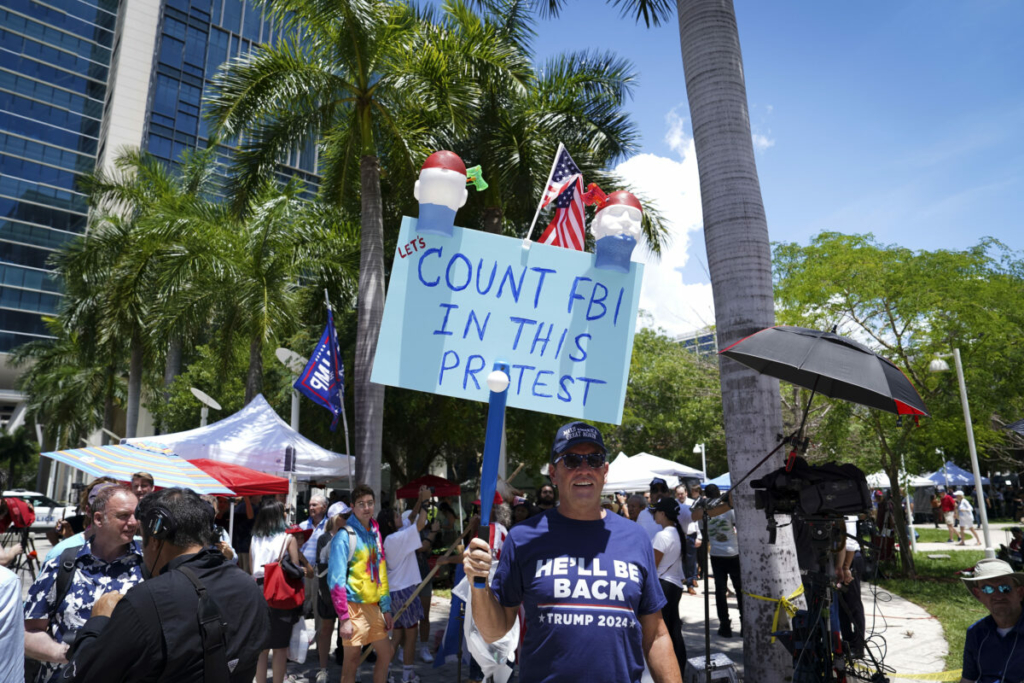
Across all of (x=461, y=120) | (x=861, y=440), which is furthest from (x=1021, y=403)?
(x=461, y=120)

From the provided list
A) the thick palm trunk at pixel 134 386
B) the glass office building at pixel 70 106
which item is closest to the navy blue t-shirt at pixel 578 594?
the thick palm trunk at pixel 134 386

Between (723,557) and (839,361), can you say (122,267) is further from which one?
(839,361)

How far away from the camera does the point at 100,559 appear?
11.3ft

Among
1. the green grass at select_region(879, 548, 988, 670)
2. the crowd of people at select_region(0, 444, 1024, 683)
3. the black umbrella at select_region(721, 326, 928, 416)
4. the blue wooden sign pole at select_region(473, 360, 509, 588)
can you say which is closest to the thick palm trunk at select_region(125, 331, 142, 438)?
the crowd of people at select_region(0, 444, 1024, 683)

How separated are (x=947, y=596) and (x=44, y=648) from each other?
13477 millimetres

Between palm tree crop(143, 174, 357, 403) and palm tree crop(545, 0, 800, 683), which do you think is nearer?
palm tree crop(545, 0, 800, 683)

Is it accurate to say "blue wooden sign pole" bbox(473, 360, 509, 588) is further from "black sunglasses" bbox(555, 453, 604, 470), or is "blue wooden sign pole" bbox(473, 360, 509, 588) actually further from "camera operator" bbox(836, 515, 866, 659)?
"camera operator" bbox(836, 515, 866, 659)

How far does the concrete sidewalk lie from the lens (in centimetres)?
752

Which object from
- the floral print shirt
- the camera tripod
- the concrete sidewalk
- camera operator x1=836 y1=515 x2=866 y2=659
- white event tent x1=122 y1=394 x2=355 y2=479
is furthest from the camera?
white event tent x1=122 y1=394 x2=355 y2=479

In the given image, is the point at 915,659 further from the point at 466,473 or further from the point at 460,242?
the point at 466,473

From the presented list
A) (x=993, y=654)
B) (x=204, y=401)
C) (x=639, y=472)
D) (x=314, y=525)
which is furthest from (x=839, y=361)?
(x=204, y=401)

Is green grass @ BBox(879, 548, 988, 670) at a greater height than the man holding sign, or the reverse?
the man holding sign

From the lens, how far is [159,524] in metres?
2.77

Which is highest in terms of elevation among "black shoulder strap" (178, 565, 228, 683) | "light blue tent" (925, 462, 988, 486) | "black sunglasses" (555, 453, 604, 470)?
"light blue tent" (925, 462, 988, 486)
